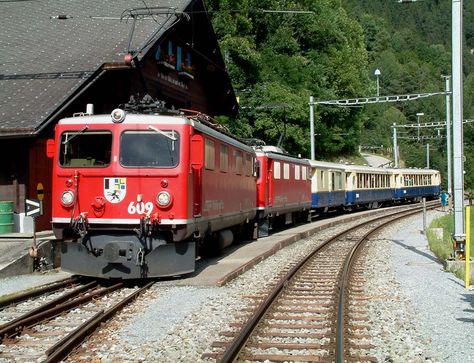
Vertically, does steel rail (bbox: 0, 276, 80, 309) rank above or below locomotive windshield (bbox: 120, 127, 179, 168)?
below

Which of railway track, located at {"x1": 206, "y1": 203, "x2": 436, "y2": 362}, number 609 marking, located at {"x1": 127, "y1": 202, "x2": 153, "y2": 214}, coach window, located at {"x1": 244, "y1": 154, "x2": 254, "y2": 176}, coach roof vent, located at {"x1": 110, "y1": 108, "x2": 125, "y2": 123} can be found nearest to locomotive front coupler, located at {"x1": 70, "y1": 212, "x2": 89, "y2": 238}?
number 609 marking, located at {"x1": 127, "y1": 202, "x2": 153, "y2": 214}

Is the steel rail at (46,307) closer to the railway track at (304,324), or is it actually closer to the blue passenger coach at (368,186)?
the railway track at (304,324)

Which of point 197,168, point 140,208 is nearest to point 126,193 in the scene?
point 140,208

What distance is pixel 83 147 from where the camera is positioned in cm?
1174

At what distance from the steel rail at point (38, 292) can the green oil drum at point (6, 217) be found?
4269 millimetres

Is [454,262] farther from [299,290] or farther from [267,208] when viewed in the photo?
[267,208]

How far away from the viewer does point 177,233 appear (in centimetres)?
1123

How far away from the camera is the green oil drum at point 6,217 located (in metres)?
16.0

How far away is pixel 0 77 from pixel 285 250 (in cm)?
935

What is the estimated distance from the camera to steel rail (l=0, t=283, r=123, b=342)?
7.74 meters

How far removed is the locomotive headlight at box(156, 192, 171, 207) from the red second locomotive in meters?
0.02

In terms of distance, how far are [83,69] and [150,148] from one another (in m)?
8.07

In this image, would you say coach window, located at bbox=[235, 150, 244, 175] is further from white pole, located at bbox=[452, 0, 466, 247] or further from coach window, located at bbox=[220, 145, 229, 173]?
white pole, located at bbox=[452, 0, 466, 247]

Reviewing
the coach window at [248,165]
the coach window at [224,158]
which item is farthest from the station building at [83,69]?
the coach window at [248,165]
